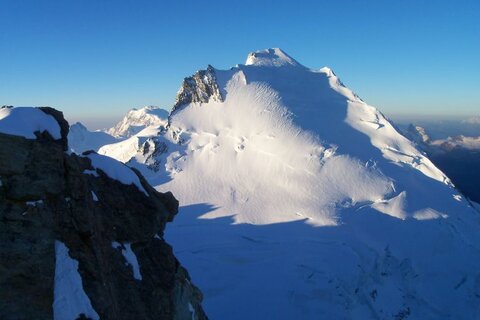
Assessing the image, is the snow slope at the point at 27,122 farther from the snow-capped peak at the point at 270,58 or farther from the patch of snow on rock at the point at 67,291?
the snow-capped peak at the point at 270,58

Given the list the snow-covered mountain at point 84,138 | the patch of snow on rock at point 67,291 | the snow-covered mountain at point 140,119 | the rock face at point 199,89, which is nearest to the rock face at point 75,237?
the patch of snow on rock at point 67,291

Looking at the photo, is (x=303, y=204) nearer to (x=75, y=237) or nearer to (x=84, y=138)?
(x=75, y=237)

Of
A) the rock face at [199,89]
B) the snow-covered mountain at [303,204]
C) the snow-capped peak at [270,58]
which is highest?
the snow-capped peak at [270,58]

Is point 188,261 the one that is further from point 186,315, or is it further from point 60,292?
point 60,292

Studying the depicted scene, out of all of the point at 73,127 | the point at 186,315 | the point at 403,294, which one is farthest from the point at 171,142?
the point at 73,127

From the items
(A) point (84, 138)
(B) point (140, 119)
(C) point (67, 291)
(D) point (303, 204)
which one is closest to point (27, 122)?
(C) point (67, 291)

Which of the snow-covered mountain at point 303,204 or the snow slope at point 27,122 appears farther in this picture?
the snow-covered mountain at point 303,204
